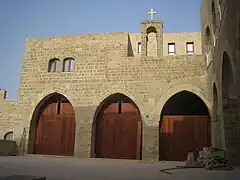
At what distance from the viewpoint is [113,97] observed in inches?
508

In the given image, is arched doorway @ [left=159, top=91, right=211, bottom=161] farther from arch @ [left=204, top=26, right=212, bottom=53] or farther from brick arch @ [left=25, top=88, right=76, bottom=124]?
brick arch @ [left=25, top=88, right=76, bottom=124]

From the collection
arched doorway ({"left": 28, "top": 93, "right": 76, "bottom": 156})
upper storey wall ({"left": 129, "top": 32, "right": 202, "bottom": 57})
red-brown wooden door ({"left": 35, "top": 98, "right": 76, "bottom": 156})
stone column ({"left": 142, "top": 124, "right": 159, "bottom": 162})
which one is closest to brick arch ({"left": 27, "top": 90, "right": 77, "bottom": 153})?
arched doorway ({"left": 28, "top": 93, "right": 76, "bottom": 156})

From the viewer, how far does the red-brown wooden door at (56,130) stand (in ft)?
42.3

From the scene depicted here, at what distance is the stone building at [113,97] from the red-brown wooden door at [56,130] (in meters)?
0.05

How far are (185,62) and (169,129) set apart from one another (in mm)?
A: 3314

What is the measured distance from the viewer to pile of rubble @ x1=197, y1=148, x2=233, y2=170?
6.65 m

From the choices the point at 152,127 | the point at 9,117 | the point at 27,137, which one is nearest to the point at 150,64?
the point at 152,127

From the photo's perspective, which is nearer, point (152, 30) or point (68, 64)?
point (152, 30)

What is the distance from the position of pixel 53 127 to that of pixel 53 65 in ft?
11.1

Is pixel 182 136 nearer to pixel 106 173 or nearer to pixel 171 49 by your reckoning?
pixel 106 173

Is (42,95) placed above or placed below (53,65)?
below

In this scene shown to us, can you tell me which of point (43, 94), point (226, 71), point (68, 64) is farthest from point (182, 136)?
point (43, 94)

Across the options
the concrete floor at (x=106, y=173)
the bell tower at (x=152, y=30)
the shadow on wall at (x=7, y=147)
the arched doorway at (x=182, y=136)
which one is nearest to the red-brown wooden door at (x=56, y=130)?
the shadow on wall at (x=7, y=147)

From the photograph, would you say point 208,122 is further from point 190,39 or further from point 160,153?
point 190,39
